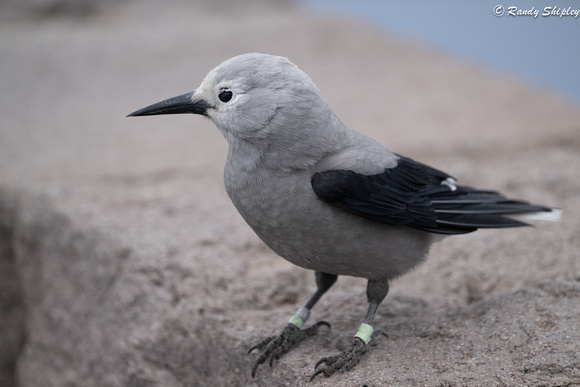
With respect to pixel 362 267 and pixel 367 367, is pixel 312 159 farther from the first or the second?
pixel 367 367

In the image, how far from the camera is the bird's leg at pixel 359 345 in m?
2.55

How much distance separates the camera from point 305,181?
2584mm

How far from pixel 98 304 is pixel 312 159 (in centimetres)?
208

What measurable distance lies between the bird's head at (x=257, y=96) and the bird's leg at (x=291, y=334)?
0.91 meters

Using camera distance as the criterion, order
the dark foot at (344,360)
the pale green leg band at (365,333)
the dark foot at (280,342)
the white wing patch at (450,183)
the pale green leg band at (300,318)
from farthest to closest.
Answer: the white wing patch at (450,183)
the pale green leg band at (300,318)
the dark foot at (280,342)
the pale green leg band at (365,333)
the dark foot at (344,360)

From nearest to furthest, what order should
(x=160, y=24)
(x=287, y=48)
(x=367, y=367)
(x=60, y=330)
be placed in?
(x=367, y=367)
(x=60, y=330)
(x=287, y=48)
(x=160, y=24)

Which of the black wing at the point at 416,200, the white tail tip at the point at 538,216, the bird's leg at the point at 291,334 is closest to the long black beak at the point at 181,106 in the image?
the black wing at the point at 416,200

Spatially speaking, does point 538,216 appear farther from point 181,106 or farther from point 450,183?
point 181,106

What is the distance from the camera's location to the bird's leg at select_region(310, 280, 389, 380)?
255 centimetres

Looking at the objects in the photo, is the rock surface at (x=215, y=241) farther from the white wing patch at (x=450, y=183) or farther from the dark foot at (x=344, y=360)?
the white wing patch at (x=450, y=183)

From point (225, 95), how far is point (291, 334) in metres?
1.21

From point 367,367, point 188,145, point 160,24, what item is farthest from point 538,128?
point 160,24

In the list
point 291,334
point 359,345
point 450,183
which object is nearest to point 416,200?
point 450,183

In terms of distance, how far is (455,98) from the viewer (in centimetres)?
736
